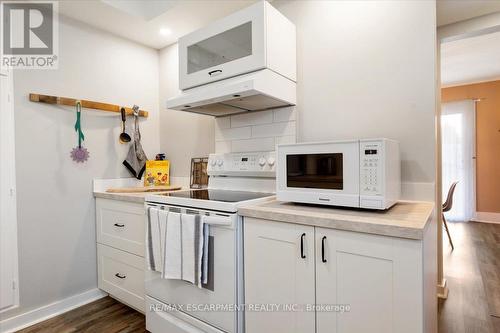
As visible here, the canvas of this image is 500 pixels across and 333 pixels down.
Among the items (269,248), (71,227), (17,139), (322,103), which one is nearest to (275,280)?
(269,248)

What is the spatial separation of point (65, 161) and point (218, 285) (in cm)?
156

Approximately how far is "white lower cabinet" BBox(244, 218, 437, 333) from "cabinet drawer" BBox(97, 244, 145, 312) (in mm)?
956

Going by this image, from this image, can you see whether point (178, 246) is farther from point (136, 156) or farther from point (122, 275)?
point (136, 156)

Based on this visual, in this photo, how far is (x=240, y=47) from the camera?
1.71 meters

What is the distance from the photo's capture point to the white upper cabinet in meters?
1.60

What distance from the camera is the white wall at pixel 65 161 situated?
192 cm

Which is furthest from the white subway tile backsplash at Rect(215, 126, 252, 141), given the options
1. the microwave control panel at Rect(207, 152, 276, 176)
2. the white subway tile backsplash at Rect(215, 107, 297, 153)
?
the microwave control panel at Rect(207, 152, 276, 176)

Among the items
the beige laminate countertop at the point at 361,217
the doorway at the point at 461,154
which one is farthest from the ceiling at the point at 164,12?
the doorway at the point at 461,154

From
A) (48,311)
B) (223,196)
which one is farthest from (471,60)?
(48,311)

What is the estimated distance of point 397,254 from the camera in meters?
0.94

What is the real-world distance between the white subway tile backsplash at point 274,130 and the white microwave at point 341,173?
1.36ft

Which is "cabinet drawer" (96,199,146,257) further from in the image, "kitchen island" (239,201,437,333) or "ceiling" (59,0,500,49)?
"ceiling" (59,0,500,49)

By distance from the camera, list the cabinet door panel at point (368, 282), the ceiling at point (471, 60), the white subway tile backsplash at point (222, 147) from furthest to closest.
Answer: the ceiling at point (471, 60)
the white subway tile backsplash at point (222, 147)
the cabinet door panel at point (368, 282)

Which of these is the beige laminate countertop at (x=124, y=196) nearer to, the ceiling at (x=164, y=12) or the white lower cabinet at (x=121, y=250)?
the white lower cabinet at (x=121, y=250)
